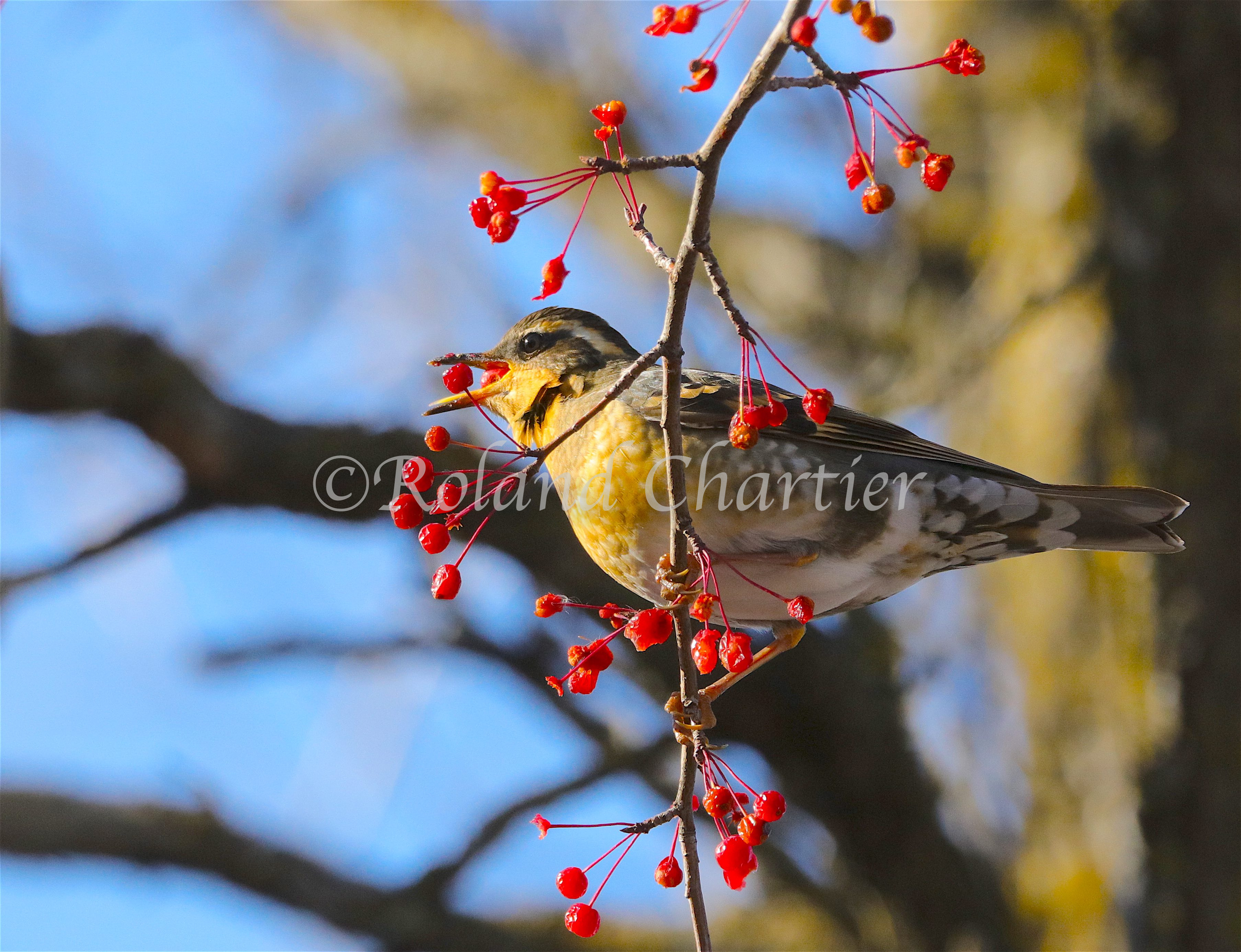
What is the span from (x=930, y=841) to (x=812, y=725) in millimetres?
943

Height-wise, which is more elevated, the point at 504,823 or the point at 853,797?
the point at 853,797

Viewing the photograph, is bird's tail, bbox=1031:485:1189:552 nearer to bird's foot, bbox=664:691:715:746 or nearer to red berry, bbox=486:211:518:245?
bird's foot, bbox=664:691:715:746

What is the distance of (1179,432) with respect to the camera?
20.7 feet

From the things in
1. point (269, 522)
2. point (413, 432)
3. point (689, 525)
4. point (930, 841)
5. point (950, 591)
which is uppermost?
point (950, 591)

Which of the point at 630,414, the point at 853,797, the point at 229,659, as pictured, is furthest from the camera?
the point at 853,797

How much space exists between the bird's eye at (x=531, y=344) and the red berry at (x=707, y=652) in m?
1.55

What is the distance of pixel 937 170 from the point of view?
1.96m

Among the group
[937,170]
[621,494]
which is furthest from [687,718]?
[937,170]

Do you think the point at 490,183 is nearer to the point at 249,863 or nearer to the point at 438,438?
the point at 438,438

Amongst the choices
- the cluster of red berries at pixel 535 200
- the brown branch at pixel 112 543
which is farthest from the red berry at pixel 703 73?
the brown branch at pixel 112 543

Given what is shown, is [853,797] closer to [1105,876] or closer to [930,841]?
[930,841]

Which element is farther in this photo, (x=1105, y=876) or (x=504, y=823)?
(x=1105, y=876)

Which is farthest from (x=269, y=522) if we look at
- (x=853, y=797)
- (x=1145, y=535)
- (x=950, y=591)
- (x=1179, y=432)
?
(x=1179, y=432)

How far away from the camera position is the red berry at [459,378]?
8.52 ft
